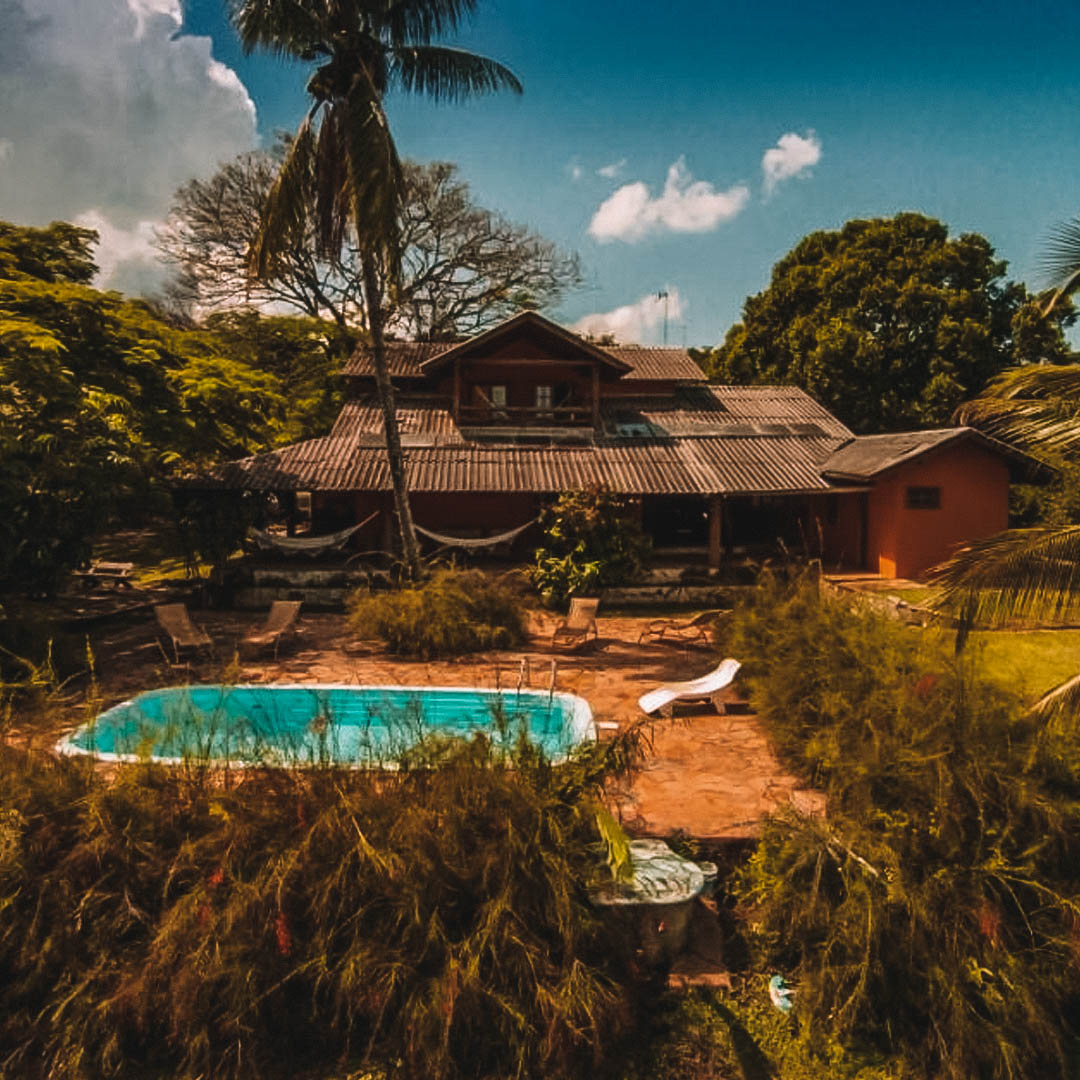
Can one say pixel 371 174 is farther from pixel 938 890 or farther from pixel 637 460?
pixel 938 890

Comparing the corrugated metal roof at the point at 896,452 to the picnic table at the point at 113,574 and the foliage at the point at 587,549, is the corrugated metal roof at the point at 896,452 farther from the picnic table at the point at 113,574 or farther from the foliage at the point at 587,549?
the picnic table at the point at 113,574

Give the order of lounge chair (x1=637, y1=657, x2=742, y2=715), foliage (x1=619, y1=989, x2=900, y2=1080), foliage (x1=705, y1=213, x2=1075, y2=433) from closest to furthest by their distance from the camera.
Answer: foliage (x1=619, y1=989, x2=900, y2=1080), lounge chair (x1=637, y1=657, x2=742, y2=715), foliage (x1=705, y1=213, x2=1075, y2=433)

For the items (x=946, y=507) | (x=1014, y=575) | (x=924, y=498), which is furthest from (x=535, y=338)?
(x=1014, y=575)

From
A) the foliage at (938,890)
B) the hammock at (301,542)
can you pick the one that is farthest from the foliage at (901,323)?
the foliage at (938,890)

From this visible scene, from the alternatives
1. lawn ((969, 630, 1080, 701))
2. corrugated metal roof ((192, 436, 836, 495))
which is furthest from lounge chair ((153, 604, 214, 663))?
lawn ((969, 630, 1080, 701))

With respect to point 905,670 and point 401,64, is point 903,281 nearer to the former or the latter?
point 401,64

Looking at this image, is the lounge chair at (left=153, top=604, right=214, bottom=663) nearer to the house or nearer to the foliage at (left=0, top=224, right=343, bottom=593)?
the foliage at (left=0, top=224, right=343, bottom=593)

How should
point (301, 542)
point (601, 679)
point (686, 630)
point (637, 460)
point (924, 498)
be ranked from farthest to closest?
point (637, 460) < point (924, 498) < point (301, 542) < point (686, 630) < point (601, 679)
